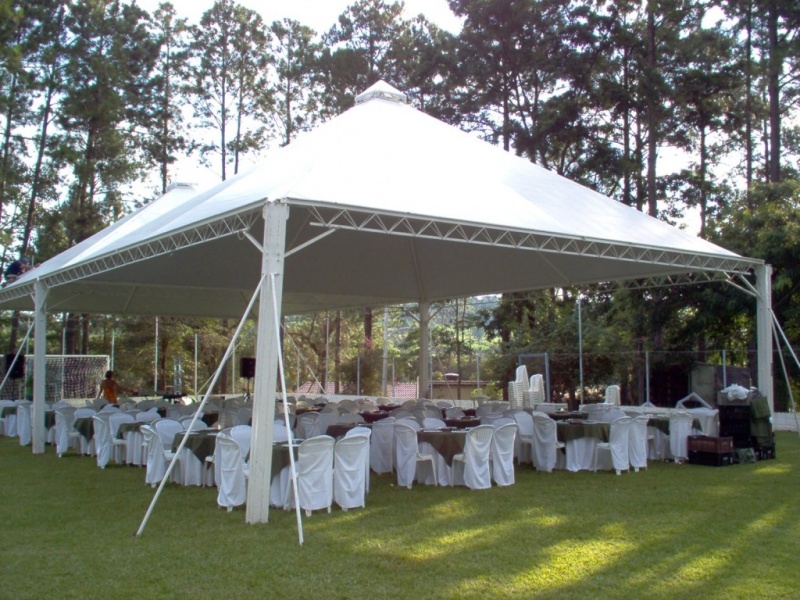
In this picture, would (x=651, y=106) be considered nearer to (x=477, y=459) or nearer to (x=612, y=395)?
(x=612, y=395)

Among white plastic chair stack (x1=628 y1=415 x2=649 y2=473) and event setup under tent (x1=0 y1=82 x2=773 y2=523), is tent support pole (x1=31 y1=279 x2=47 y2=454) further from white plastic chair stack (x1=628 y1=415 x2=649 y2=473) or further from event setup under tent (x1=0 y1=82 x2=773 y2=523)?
white plastic chair stack (x1=628 y1=415 x2=649 y2=473)

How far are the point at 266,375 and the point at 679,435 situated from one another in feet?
23.1

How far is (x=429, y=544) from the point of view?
652cm

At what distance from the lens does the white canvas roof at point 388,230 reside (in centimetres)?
912

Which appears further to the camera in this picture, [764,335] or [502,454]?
[764,335]

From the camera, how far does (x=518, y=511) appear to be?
25.9 ft

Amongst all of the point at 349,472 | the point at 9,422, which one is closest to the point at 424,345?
the point at 9,422

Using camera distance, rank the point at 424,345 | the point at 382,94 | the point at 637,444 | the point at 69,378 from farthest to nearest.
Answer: the point at 69,378 < the point at 424,345 < the point at 382,94 < the point at 637,444

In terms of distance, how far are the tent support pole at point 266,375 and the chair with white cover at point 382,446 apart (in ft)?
11.2

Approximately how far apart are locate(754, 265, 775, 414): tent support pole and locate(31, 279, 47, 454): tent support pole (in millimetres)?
12178

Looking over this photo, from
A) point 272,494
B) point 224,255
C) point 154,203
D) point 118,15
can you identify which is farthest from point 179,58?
point 272,494

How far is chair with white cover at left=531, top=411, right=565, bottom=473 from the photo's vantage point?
10.7 metres

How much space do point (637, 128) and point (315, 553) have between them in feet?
73.1

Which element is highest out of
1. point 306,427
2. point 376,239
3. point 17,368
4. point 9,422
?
point 376,239
